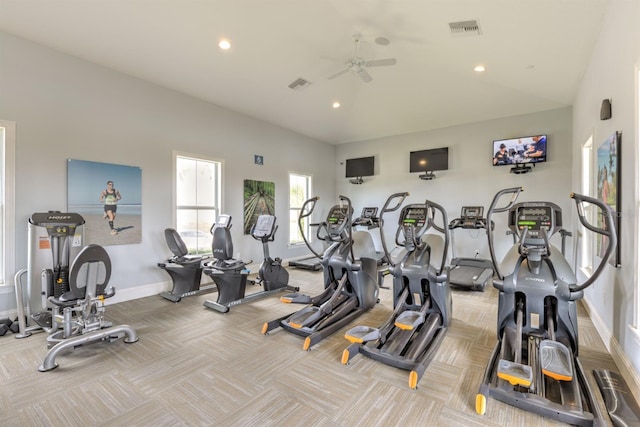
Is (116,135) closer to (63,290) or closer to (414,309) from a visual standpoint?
(63,290)

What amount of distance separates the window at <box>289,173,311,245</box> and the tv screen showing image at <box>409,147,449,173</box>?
2774 millimetres

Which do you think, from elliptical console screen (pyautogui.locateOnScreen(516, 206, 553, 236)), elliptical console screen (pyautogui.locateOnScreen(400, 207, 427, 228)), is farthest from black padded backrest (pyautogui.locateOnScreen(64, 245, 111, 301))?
elliptical console screen (pyautogui.locateOnScreen(516, 206, 553, 236))

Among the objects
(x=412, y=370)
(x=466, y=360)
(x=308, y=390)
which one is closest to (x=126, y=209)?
(x=308, y=390)

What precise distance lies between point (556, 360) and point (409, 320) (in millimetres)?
1123

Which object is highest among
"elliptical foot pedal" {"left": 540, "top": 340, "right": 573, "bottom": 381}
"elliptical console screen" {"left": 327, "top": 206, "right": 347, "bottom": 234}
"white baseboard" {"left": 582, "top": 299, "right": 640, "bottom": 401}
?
"elliptical console screen" {"left": 327, "top": 206, "right": 347, "bottom": 234}

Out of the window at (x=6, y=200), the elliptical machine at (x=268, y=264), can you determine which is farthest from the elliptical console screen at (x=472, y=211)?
the window at (x=6, y=200)

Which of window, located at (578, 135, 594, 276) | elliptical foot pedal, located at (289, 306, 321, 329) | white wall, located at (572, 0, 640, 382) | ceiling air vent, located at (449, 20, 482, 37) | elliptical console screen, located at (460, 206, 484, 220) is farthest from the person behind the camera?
elliptical console screen, located at (460, 206, 484, 220)

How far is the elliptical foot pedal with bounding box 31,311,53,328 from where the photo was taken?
335 centimetres

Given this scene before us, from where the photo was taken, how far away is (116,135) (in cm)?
447

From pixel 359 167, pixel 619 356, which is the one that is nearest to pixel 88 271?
pixel 619 356

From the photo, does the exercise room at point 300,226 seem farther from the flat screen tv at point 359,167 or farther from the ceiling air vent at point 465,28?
the flat screen tv at point 359,167

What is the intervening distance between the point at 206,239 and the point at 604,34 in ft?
20.8

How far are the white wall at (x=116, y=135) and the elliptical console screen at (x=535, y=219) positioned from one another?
4.94 meters

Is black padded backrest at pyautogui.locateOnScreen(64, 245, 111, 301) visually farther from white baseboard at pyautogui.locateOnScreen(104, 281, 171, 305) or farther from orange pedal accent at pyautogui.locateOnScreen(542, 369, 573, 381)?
orange pedal accent at pyautogui.locateOnScreen(542, 369, 573, 381)
